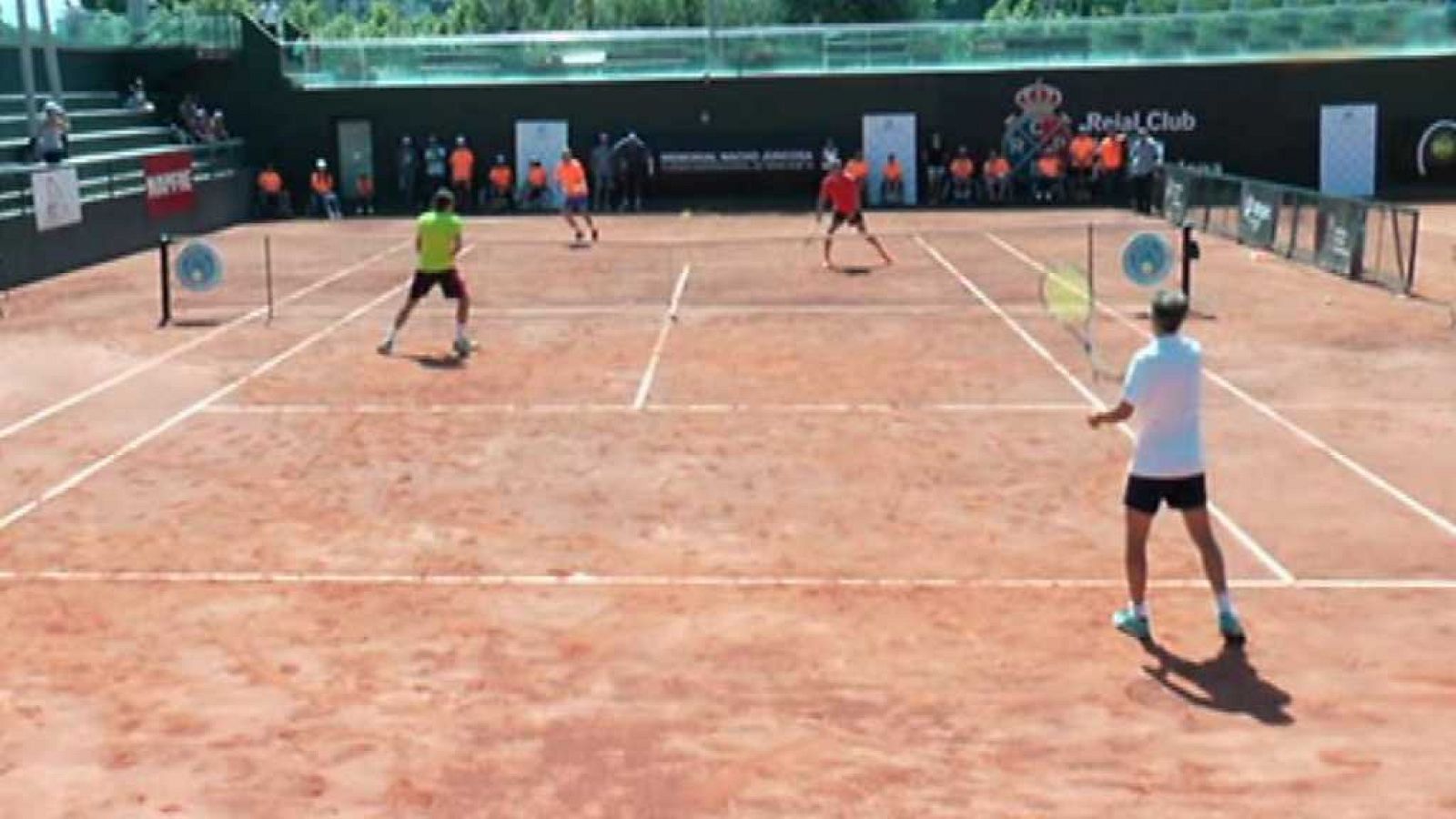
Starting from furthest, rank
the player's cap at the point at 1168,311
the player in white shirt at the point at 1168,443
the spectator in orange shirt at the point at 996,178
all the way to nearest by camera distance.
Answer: the spectator in orange shirt at the point at 996,178, the player in white shirt at the point at 1168,443, the player's cap at the point at 1168,311

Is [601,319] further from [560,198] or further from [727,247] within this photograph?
[560,198]

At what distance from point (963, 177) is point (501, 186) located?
11.3 meters

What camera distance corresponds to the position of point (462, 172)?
4412 cm

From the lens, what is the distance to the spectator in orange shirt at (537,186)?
147 ft

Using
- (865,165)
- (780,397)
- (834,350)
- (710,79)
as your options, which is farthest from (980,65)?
(780,397)

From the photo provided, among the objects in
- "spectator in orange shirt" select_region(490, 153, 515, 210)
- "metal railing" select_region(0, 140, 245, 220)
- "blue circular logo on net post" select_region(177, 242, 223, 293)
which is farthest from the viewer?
"spectator in orange shirt" select_region(490, 153, 515, 210)

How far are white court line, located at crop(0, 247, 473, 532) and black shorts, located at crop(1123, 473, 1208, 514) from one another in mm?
8090

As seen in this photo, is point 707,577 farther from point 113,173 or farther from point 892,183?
point 892,183

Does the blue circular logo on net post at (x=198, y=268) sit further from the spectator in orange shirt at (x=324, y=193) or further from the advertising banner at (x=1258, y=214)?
the spectator in orange shirt at (x=324, y=193)

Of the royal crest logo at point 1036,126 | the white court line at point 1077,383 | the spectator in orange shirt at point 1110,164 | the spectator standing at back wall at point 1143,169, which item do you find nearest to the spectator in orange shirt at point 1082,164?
the spectator in orange shirt at point 1110,164

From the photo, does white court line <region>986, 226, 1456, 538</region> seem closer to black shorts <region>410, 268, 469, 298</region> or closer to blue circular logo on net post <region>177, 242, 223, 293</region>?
black shorts <region>410, 268, 469, 298</region>

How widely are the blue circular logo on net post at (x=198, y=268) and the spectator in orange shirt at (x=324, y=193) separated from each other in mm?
18742

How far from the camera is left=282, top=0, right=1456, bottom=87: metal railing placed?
44.7 m

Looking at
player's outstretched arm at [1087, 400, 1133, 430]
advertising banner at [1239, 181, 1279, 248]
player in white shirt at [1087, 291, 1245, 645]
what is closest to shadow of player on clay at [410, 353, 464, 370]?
player's outstretched arm at [1087, 400, 1133, 430]
